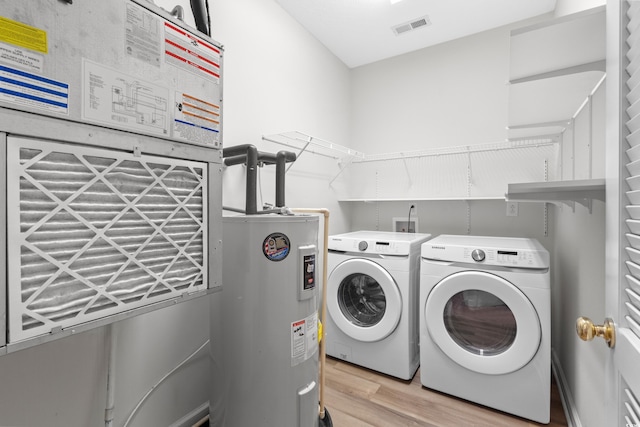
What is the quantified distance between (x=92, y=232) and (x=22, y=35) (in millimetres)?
434

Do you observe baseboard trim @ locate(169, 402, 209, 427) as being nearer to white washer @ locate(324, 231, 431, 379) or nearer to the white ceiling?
white washer @ locate(324, 231, 431, 379)

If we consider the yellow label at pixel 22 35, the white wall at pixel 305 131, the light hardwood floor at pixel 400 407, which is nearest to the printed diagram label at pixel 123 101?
the yellow label at pixel 22 35

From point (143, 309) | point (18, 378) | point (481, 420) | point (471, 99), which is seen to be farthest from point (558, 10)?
point (18, 378)

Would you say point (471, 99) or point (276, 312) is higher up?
point (471, 99)

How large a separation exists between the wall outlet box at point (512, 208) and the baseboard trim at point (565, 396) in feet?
3.43

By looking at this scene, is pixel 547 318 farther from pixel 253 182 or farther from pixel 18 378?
pixel 18 378

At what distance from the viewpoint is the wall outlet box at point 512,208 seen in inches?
93.0

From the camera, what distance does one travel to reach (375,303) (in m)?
2.12

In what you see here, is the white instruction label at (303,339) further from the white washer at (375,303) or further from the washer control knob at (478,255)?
the washer control knob at (478,255)

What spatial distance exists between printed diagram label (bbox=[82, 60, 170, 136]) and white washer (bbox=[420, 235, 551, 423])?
1603 mm

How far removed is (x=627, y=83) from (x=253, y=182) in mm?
1163

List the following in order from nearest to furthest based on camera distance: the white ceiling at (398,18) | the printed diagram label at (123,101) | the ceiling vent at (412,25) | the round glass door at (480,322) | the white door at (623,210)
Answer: the white door at (623,210), the printed diagram label at (123,101), the round glass door at (480,322), the white ceiling at (398,18), the ceiling vent at (412,25)

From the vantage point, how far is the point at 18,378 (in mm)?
968

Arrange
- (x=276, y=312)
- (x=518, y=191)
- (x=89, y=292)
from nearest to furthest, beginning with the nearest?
(x=89, y=292) → (x=518, y=191) → (x=276, y=312)
